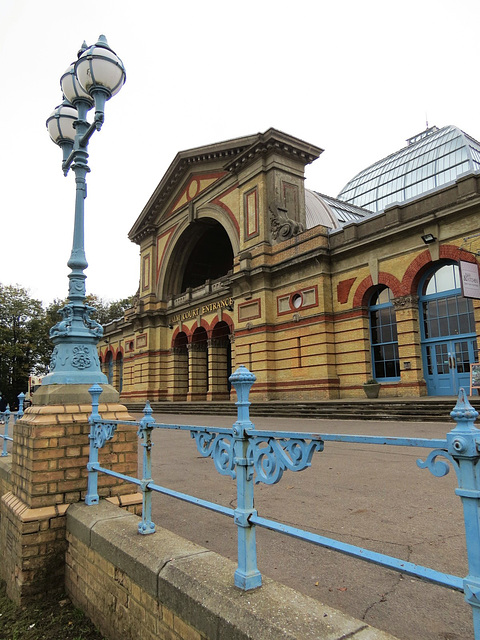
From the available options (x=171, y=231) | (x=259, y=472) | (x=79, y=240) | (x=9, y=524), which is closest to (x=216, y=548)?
(x=259, y=472)

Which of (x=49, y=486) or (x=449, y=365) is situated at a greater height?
(x=449, y=365)

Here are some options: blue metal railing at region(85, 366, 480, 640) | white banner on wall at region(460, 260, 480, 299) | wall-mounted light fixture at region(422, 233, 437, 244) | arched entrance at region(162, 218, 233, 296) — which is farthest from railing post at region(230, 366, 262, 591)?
arched entrance at region(162, 218, 233, 296)

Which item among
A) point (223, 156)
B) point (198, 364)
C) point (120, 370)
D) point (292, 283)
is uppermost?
point (223, 156)

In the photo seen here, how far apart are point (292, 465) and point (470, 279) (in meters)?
13.8

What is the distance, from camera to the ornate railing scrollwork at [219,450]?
7.50ft

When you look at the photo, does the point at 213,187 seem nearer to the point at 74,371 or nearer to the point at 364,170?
the point at 74,371

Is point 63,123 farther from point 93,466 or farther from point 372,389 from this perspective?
point 372,389

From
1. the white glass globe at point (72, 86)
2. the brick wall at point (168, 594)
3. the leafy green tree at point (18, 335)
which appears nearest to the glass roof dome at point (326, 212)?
the white glass globe at point (72, 86)

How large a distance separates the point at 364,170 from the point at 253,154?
3170 centimetres

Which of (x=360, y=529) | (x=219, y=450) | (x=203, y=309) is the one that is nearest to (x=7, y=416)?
(x=360, y=529)

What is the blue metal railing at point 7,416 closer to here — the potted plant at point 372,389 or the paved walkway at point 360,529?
the paved walkway at point 360,529

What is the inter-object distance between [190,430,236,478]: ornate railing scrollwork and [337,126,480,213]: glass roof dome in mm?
35099

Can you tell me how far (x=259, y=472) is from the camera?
2057 millimetres

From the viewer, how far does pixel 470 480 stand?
53.0 inches
